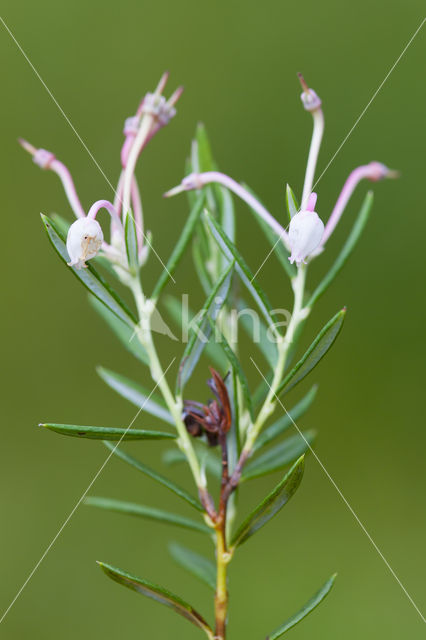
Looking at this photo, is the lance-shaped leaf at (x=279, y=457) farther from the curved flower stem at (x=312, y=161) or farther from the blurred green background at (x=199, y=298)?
the blurred green background at (x=199, y=298)

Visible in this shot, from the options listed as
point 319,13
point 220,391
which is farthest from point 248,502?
point 319,13

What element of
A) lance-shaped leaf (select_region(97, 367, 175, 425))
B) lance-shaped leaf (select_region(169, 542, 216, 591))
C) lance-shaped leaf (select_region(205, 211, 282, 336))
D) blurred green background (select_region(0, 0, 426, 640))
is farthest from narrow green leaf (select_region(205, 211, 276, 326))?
blurred green background (select_region(0, 0, 426, 640))

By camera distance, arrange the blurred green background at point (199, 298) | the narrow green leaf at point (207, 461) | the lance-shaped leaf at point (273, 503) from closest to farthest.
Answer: the lance-shaped leaf at point (273, 503) < the narrow green leaf at point (207, 461) < the blurred green background at point (199, 298)

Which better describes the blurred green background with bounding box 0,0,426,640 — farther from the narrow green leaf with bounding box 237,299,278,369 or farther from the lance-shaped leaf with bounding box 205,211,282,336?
the lance-shaped leaf with bounding box 205,211,282,336

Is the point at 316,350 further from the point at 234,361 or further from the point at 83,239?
the point at 83,239

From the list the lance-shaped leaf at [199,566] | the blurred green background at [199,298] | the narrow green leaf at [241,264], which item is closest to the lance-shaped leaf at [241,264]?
the narrow green leaf at [241,264]

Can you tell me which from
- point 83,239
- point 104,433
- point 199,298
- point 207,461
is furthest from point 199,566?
point 199,298
